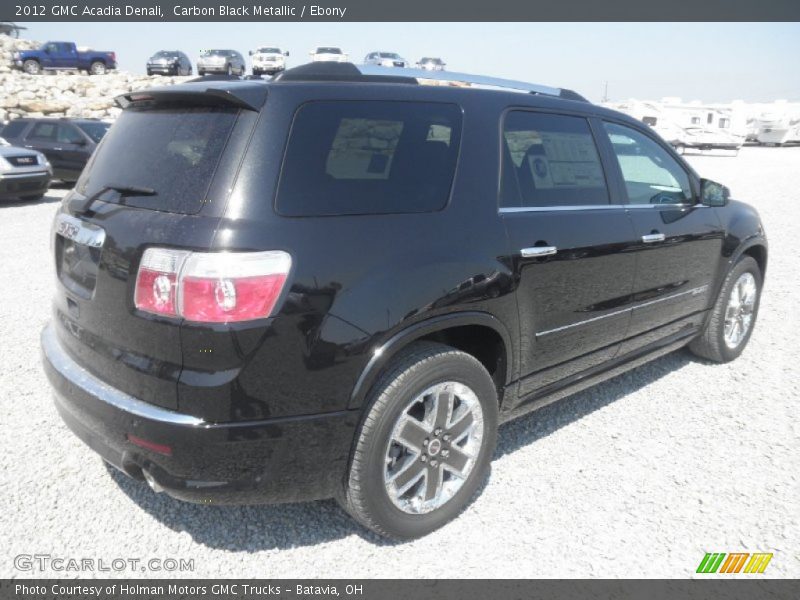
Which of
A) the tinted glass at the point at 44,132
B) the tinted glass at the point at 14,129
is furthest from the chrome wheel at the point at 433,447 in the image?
the tinted glass at the point at 14,129

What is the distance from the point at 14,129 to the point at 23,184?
3490mm

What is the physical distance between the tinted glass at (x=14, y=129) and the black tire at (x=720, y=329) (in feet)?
51.2

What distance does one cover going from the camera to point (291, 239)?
2.17 m

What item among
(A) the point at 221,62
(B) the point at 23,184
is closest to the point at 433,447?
(B) the point at 23,184

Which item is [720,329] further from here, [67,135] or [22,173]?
[67,135]

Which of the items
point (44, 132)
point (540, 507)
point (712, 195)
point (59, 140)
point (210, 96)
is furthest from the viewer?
point (44, 132)

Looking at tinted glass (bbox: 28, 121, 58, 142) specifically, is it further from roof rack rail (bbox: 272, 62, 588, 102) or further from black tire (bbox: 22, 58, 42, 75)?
black tire (bbox: 22, 58, 42, 75)

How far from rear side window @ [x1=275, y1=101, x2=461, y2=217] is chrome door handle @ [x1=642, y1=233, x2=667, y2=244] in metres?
1.50

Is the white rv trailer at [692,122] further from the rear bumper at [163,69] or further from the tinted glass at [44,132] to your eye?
the tinted glass at [44,132]

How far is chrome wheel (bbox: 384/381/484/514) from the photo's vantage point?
2564 mm

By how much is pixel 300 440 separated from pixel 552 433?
188 centimetres

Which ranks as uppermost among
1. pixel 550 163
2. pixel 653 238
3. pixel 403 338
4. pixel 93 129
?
Result: pixel 550 163

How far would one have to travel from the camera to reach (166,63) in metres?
31.7

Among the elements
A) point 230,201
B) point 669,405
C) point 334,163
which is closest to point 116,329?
point 230,201
